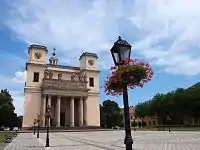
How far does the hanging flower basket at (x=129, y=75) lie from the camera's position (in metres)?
6.43

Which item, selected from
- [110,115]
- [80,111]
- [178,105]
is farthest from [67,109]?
[178,105]

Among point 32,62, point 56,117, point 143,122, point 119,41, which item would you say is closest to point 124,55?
point 119,41

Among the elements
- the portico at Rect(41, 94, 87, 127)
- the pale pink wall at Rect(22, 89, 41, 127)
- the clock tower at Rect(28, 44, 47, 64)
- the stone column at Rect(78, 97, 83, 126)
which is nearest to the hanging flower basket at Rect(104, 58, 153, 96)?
the portico at Rect(41, 94, 87, 127)

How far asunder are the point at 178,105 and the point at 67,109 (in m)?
33.4

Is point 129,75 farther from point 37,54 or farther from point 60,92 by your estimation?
point 37,54

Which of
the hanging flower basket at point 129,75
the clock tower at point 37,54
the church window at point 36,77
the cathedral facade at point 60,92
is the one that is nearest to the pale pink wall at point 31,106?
the cathedral facade at point 60,92

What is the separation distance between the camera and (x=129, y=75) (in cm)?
653

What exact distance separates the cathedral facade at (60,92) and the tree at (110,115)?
53.1ft

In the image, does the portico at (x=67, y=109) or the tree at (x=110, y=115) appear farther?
the tree at (x=110, y=115)

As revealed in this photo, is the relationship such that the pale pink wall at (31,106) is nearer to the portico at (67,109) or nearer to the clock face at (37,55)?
the portico at (67,109)

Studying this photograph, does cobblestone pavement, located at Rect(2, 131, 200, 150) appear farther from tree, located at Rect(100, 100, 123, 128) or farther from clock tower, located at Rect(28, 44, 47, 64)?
tree, located at Rect(100, 100, 123, 128)

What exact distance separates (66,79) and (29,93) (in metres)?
12.5

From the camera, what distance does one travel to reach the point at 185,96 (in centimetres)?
6681

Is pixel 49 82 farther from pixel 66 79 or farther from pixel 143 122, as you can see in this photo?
pixel 143 122
